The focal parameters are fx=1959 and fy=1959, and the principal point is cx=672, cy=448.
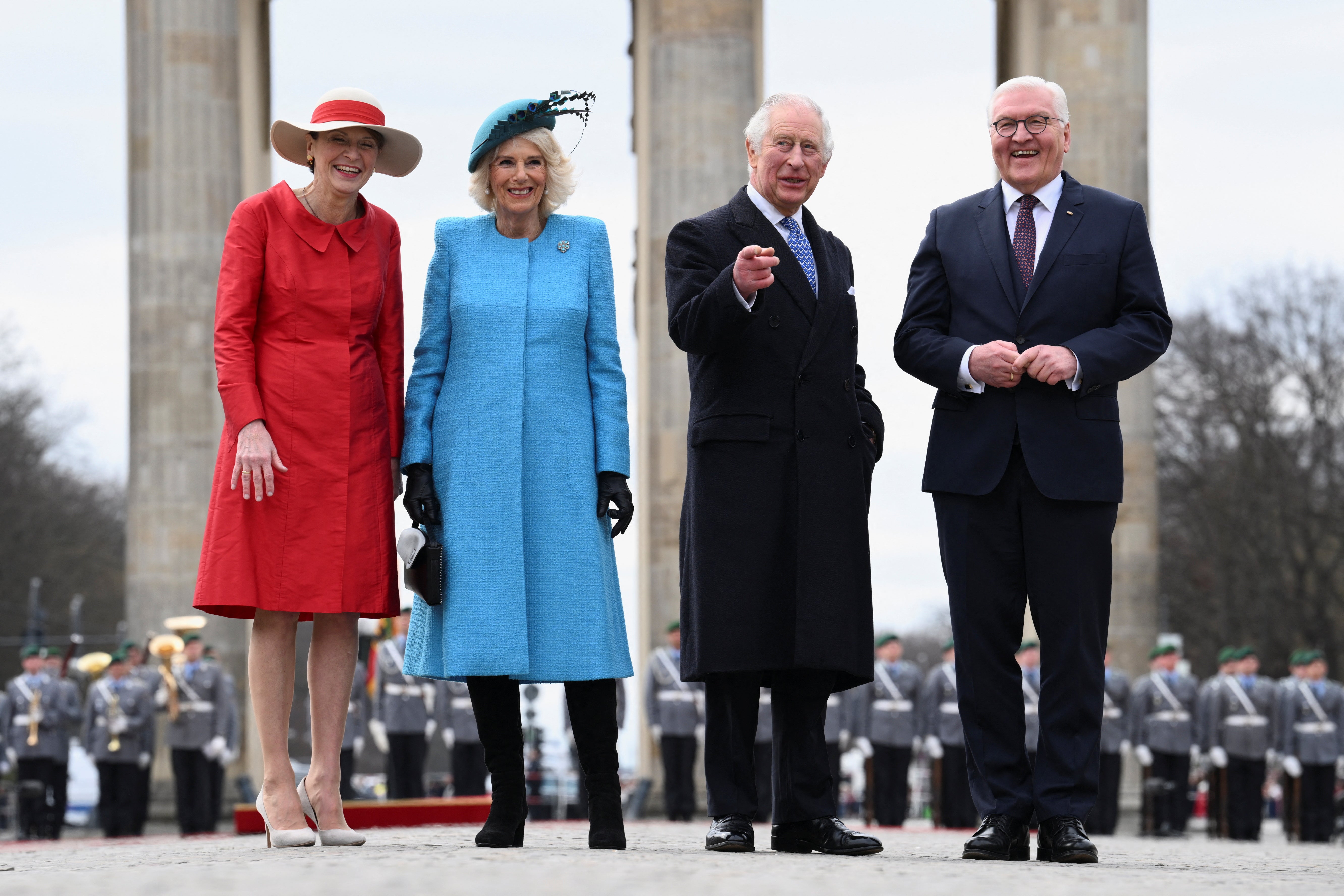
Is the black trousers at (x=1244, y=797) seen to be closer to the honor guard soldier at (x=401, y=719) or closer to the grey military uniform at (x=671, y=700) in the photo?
the grey military uniform at (x=671, y=700)

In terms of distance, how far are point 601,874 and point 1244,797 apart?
63.3ft

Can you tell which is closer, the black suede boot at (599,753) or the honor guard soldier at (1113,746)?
the black suede boot at (599,753)

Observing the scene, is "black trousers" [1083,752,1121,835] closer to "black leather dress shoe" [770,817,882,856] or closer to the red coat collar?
"black leather dress shoe" [770,817,882,856]

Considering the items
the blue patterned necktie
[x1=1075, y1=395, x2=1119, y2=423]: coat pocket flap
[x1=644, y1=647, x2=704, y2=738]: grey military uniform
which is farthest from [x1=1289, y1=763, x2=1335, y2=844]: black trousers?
the blue patterned necktie

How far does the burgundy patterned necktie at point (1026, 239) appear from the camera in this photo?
7.30 metres

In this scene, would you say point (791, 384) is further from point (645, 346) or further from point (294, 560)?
point (645, 346)

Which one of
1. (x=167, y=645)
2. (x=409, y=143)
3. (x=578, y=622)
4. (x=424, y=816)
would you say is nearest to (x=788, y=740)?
(x=578, y=622)

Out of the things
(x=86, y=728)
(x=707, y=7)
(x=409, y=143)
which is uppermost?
(x=707, y=7)

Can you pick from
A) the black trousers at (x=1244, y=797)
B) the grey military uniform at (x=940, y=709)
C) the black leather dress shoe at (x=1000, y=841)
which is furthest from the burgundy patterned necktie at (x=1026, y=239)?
the black trousers at (x=1244, y=797)

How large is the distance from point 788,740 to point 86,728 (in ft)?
56.2

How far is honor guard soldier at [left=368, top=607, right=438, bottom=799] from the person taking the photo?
835 inches

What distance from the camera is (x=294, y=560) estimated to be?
700cm

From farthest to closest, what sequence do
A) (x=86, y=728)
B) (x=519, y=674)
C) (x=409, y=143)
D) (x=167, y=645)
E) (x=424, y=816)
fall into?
1. (x=86, y=728)
2. (x=167, y=645)
3. (x=424, y=816)
4. (x=409, y=143)
5. (x=519, y=674)

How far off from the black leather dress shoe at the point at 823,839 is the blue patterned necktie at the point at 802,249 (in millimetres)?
1915
